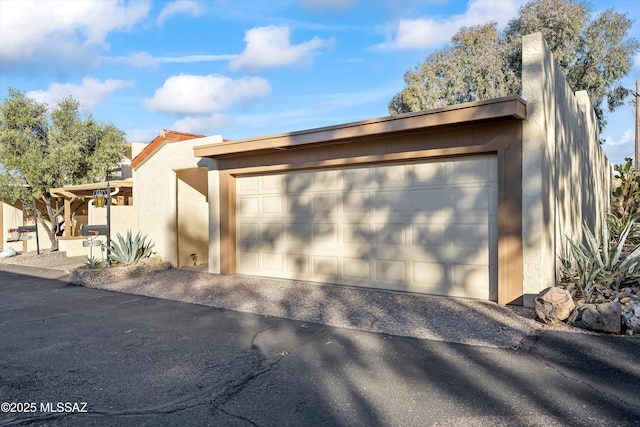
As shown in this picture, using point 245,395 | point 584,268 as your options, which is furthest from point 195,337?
point 584,268

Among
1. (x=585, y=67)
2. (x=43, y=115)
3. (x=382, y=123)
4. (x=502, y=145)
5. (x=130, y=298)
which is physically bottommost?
(x=130, y=298)

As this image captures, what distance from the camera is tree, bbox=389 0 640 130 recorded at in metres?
19.3

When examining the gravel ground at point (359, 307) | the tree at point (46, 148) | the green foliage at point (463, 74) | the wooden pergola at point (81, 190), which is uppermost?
the green foliage at point (463, 74)

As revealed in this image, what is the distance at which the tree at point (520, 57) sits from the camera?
19.3m

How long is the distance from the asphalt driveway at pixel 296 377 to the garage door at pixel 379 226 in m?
2.27

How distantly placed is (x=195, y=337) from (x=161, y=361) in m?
0.85

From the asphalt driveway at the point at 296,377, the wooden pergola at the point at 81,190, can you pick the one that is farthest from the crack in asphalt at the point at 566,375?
the wooden pergola at the point at 81,190

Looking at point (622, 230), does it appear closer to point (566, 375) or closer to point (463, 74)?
point (566, 375)

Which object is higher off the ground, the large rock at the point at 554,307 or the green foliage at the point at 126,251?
the green foliage at the point at 126,251

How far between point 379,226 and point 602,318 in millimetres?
3769

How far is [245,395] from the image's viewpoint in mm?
3619

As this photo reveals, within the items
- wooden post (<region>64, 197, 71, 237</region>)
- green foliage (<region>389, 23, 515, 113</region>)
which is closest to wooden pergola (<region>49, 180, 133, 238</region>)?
wooden post (<region>64, 197, 71, 237</region>)

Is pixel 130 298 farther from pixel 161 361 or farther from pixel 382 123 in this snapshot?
pixel 382 123

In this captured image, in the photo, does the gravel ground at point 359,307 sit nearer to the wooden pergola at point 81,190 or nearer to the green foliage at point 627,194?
the wooden pergola at point 81,190
